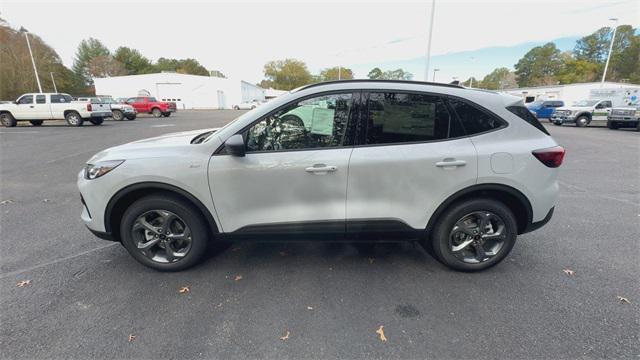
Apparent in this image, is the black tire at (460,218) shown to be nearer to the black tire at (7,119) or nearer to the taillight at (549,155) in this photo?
the taillight at (549,155)

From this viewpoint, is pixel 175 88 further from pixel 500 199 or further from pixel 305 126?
pixel 500 199

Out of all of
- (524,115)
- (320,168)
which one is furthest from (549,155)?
(320,168)

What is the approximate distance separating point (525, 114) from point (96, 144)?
41.0 feet

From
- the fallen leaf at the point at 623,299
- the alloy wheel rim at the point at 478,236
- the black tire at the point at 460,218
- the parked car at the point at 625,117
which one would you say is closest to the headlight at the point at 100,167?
the black tire at the point at 460,218

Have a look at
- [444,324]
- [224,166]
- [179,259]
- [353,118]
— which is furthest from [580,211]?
[179,259]

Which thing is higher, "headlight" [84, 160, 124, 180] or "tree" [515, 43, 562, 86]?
"tree" [515, 43, 562, 86]

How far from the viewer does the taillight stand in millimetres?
2609

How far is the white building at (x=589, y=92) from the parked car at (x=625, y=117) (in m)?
5.47

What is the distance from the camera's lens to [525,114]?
272 centimetres

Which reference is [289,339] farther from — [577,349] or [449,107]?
[449,107]

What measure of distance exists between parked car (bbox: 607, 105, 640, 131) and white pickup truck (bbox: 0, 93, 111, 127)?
1164 inches

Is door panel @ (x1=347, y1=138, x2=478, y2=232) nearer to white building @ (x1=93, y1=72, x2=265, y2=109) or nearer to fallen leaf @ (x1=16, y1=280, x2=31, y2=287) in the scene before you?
fallen leaf @ (x1=16, y1=280, x2=31, y2=287)

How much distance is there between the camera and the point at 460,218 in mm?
2762

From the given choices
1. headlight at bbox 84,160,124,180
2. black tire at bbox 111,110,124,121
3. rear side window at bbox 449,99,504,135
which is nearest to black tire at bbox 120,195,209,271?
headlight at bbox 84,160,124,180
